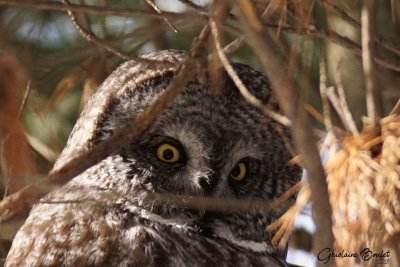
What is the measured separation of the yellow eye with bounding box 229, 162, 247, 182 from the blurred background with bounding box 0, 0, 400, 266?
0.32m

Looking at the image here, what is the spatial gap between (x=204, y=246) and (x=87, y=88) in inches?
30.0

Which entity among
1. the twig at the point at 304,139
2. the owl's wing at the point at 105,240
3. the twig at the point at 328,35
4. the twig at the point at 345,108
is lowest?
the owl's wing at the point at 105,240

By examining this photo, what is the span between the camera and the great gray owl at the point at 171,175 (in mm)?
2982

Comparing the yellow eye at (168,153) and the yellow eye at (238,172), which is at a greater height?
the yellow eye at (238,172)

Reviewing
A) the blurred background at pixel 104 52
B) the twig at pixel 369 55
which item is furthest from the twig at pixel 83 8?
the twig at pixel 369 55

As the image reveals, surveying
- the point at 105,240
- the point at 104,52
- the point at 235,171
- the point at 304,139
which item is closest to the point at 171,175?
the point at 235,171

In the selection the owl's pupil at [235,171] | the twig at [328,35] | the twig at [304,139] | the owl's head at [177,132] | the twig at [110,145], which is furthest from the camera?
the owl's pupil at [235,171]

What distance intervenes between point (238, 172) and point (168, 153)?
30 centimetres

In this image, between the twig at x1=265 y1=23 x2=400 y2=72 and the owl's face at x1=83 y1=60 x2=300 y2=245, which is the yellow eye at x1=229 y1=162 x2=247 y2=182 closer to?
the owl's face at x1=83 y1=60 x2=300 y2=245

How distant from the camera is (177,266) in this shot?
2883 mm

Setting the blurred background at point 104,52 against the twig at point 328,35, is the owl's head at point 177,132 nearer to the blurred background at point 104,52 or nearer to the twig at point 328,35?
the blurred background at point 104,52

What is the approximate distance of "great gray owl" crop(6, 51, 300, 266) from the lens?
9.78 feet

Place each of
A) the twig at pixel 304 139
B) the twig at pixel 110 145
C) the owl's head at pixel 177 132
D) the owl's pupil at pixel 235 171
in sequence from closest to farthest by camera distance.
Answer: the twig at pixel 304 139, the twig at pixel 110 145, the owl's head at pixel 177 132, the owl's pupil at pixel 235 171

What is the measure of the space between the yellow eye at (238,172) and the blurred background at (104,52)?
1.05ft
